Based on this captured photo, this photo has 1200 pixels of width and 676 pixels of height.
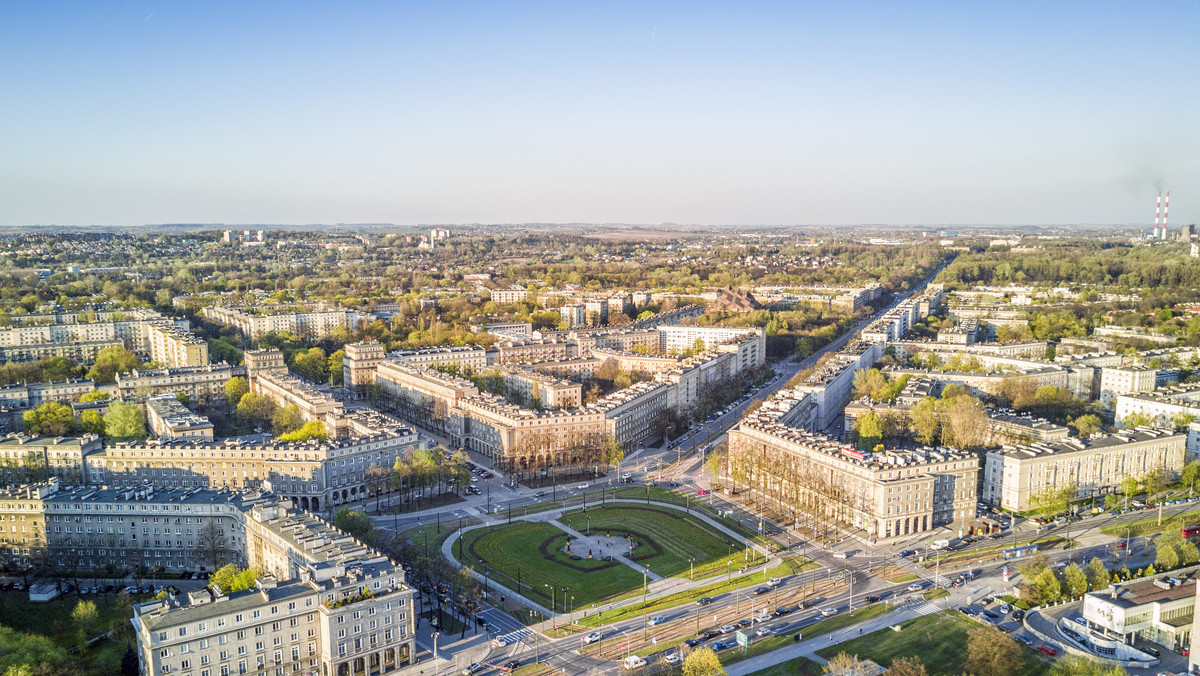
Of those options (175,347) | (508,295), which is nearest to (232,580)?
(175,347)

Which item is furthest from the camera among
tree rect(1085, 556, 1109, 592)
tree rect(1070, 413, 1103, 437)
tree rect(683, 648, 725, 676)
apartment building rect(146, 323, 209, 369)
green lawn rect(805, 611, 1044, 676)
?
apartment building rect(146, 323, 209, 369)

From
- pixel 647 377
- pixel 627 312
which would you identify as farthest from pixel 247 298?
pixel 647 377

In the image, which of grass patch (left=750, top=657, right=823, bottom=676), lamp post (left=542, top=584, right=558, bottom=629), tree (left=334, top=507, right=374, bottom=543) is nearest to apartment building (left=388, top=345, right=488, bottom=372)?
tree (left=334, top=507, right=374, bottom=543)

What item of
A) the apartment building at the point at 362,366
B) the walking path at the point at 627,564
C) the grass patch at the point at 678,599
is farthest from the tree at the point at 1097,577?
the apartment building at the point at 362,366

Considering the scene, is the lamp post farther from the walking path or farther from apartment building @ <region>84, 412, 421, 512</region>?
apartment building @ <region>84, 412, 421, 512</region>

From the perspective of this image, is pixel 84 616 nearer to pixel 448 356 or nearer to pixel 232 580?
pixel 232 580
